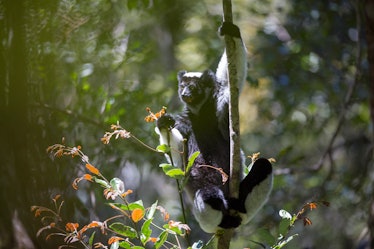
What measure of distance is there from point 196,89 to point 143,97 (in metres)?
0.89

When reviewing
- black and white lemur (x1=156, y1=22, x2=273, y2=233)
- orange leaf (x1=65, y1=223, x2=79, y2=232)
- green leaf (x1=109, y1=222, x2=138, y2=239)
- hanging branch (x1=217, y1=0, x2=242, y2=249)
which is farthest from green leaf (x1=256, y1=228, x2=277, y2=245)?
orange leaf (x1=65, y1=223, x2=79, y2=232)

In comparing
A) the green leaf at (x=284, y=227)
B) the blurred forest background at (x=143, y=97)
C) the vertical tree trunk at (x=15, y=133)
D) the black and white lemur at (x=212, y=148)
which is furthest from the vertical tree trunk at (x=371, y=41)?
the vertical tree trunk at (x=15, y=133)

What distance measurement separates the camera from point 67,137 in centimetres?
493

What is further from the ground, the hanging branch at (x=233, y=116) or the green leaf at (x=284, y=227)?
the hanging branch at (x=233, y=116)

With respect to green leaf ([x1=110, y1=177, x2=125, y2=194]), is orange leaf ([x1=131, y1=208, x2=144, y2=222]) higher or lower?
lower

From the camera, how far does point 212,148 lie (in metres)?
4.22

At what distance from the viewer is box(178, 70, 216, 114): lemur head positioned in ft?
14.4

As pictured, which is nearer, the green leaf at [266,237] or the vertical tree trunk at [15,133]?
the green leaf at [266,237]

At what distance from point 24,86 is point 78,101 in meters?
Result: 1.57

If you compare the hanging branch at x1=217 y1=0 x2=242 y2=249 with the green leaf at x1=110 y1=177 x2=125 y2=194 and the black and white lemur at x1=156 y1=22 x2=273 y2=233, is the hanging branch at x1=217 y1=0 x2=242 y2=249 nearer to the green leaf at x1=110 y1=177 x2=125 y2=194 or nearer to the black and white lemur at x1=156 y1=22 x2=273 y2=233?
the black and white lemur at x1=156 y1=22 x2=273 y2=233

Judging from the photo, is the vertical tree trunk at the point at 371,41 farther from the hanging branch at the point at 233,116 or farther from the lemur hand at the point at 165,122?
the lemur hand at the point at 165,122

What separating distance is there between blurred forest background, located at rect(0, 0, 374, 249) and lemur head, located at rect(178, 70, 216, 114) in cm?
58

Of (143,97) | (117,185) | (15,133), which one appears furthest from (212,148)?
(15,133)

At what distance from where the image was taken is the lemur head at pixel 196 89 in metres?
4.38
